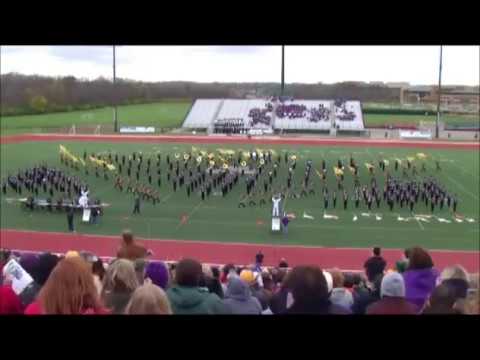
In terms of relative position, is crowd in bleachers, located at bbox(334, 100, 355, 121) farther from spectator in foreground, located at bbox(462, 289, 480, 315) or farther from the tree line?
spectator in foreground, located at bbox(462, 289, 480, 315)

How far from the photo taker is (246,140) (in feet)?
116

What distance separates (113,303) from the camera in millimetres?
3695

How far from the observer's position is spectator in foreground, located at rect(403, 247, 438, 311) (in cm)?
449

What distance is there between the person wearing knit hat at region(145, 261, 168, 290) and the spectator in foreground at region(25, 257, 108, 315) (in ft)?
5.17

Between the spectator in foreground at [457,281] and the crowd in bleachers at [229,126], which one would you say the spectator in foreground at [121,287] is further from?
the crowd in bleachers at [229,126]

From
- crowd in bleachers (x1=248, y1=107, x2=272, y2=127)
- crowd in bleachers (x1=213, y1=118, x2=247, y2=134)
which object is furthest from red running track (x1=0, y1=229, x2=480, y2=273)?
crowd in bleachers (x1=248, y1=107, x2=272, y2=127)

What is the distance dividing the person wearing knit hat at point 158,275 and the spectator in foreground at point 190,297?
3.30 feet

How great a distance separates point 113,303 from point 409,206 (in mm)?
15849

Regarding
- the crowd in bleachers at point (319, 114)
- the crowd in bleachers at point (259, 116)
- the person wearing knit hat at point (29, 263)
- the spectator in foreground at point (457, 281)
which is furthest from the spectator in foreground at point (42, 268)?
the crowd in bleachers at point (319, 114)

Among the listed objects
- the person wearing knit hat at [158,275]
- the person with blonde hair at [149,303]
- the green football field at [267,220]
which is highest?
the person with blonde hair at [149,303]

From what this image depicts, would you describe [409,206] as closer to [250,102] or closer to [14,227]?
[14,227]

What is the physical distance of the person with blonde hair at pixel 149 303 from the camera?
9.41 ft
